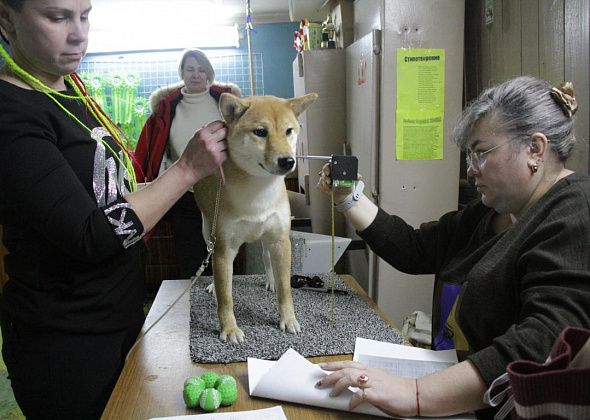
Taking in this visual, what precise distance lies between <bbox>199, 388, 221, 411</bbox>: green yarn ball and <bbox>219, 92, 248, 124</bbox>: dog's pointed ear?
623mm

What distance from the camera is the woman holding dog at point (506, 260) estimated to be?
2.45 ft

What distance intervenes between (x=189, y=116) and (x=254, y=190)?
88cm

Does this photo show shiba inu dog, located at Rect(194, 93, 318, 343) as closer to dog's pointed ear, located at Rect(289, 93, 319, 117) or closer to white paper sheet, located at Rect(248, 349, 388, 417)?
dog's pointed ear, located at Rect(289, 93, 319, 117)

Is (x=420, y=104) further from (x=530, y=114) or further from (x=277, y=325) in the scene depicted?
(x=277, y=325)

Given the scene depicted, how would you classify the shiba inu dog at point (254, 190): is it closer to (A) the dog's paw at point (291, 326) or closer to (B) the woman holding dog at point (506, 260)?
(A) the dog's paw at point (291, 326)

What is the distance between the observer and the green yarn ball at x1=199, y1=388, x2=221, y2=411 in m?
0.84

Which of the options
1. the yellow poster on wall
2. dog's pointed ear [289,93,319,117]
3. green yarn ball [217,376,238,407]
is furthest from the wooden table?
the yellow poster on wall

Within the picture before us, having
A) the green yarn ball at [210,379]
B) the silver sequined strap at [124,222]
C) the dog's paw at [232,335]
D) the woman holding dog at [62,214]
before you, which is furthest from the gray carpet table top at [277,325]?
the silver sequined strap at [124,222]

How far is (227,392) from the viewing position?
0.86 m

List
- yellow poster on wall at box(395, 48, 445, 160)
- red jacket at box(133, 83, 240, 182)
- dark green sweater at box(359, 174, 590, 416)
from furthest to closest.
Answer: red jacket at box(133, 83, 240, 182) < yellow poster on wall at box(395, 48, 445, 160) < dark green sweater at box(359, 174, 590, 416)

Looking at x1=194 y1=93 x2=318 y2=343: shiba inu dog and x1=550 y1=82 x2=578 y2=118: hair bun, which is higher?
x1=550 y1=82 x2=578 y2=118: hair bun

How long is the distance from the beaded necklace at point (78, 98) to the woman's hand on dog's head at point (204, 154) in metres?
0.14

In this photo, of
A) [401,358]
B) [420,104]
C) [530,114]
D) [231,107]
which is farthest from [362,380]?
[420,104]

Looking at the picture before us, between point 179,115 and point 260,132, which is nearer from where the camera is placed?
point 260,132
